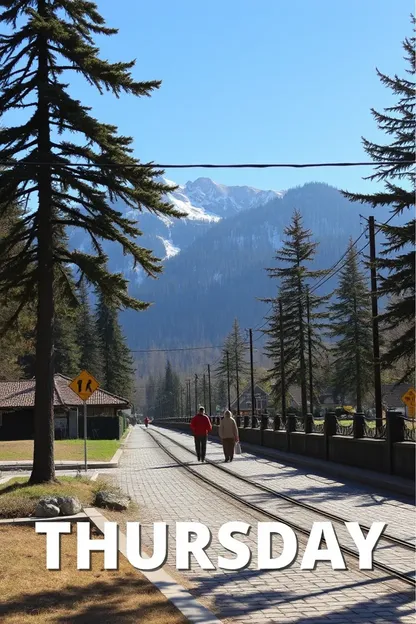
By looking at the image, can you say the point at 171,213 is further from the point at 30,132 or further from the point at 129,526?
the point at 129,526

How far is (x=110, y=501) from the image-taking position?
12984mm

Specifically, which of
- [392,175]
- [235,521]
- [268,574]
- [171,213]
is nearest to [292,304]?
[392,175]

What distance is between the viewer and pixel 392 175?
26.1 metres

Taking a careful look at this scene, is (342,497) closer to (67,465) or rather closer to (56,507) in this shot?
(56,507)

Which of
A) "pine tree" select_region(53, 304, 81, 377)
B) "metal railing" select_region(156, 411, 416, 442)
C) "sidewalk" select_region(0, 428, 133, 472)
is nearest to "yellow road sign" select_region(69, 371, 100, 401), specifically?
"sidewalk" select_region(0, 428, 133, 472)

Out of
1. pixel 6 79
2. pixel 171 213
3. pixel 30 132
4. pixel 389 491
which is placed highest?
pixel 6 79

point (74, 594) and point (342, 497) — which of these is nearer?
point (74, 594)

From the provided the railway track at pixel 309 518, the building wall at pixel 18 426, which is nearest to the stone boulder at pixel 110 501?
the railway track at pixel 309 518

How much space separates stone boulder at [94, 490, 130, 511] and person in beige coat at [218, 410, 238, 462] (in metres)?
11.2

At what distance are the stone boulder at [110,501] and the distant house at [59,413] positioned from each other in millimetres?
36214

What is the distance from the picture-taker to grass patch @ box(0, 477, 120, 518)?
39.0 feet

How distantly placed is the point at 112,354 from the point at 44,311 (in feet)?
240

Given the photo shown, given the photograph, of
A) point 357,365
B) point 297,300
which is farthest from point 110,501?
point 357,365

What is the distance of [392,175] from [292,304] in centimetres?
2665
